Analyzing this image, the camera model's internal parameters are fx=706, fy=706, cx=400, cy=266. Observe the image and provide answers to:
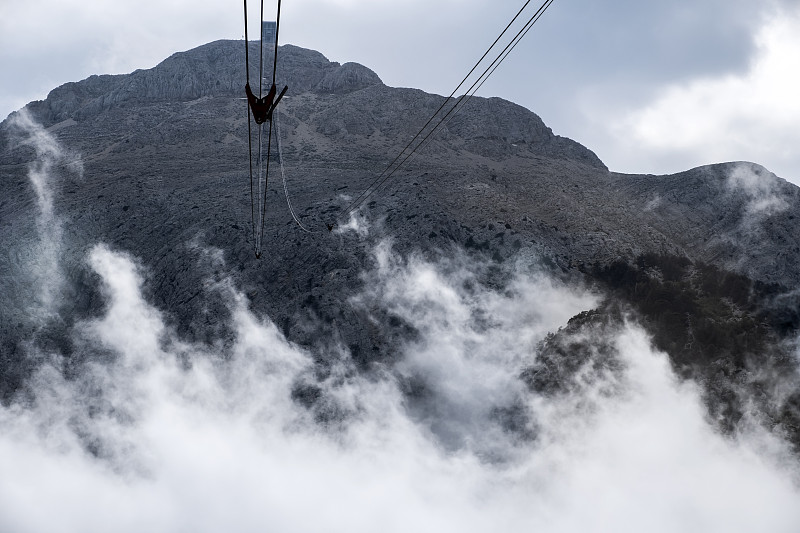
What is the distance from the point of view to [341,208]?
93625mm

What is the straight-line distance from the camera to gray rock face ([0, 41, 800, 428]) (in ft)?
270

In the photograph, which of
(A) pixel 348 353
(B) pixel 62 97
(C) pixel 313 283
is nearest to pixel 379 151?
(C) pixel 313 283

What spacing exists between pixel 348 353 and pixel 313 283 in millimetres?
10131

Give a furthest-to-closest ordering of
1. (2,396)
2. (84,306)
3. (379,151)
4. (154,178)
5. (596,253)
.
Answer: (379,151) → (154,178) → (596,253) → (84,306) → (2,396)

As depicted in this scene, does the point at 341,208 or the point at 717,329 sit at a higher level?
the point at 717,329

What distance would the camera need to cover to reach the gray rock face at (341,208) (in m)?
82.2

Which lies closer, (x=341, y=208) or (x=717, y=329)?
(x=717, y=329)

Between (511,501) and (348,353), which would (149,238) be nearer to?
(348,353)

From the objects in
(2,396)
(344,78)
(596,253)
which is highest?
(344,78)

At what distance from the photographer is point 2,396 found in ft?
245

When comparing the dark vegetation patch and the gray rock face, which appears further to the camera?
the gray rock face

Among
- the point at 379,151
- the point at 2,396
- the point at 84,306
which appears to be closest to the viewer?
the point at 2,396

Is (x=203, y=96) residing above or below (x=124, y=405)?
above

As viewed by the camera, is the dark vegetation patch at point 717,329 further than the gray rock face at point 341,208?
No
